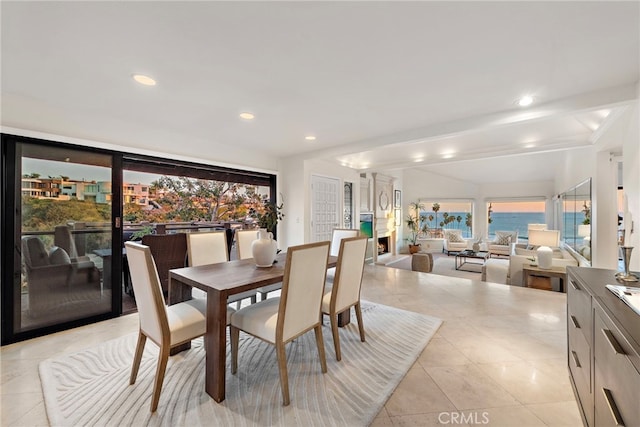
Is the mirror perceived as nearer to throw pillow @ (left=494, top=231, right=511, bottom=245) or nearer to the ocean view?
throw pillow @ (left=494, top=231, right=511, bottom=245)

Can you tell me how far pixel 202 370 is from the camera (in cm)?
201

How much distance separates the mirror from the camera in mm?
4098

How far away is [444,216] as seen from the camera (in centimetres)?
996

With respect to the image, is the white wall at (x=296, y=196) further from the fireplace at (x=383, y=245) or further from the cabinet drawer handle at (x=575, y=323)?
the fireplace at (x=383, y=245)

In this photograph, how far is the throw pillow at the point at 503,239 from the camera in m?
8.35

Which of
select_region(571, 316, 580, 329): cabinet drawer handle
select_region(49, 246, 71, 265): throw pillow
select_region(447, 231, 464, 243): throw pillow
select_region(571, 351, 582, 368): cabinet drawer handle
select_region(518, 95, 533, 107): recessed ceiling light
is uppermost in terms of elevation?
select_region(518, 95, 533, 107): recessed ceiling light

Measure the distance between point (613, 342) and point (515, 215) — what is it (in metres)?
10.5

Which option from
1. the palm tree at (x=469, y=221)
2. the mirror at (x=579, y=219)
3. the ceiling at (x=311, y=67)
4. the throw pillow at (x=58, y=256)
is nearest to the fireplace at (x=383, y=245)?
the palm tree at (x=469, y=221)

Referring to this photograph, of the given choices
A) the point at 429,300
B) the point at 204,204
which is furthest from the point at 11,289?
the point at 429,300

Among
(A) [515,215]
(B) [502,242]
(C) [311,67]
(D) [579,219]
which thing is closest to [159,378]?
(C) [311,67]

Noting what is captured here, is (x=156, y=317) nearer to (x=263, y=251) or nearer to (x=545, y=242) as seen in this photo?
(x=263, y=251)

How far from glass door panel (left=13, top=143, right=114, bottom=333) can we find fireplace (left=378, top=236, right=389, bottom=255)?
6695mm

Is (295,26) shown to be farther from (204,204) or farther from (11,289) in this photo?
(204,204)

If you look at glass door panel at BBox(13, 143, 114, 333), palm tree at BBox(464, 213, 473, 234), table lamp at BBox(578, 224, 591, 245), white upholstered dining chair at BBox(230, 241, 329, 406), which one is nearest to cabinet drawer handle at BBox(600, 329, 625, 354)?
white upholstered dining chair at BBox(230, 241, 329, 406)
